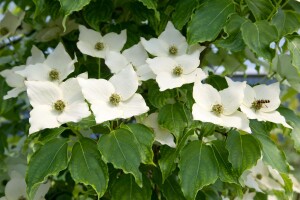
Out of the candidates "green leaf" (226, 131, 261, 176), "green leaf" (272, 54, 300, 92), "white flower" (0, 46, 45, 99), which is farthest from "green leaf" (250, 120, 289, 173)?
"white flower" (0, 46, 45, 99)

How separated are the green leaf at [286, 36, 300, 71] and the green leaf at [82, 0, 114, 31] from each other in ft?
1.46

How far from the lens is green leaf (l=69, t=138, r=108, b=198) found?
3.62 feet

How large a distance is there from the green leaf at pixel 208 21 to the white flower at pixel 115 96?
0.51 feet

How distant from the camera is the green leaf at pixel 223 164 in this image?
3.72 ft

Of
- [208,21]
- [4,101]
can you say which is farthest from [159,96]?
[4,101]

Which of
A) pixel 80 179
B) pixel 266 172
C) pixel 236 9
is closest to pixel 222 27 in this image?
pixel 236 9

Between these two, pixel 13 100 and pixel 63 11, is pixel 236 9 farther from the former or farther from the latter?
pixel 13 100

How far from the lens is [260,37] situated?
1190mm

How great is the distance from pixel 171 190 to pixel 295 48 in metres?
0.42

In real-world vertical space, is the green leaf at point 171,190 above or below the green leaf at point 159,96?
below

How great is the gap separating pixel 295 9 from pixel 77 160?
623 mm

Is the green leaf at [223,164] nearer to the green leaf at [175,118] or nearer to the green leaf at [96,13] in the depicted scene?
the green leaf at [175,118]

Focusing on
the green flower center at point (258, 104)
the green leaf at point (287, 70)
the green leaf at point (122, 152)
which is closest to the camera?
the green leaf at point (122, 152)

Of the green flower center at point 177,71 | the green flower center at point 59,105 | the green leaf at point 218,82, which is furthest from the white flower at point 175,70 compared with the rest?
the green flower center at point 59,105
